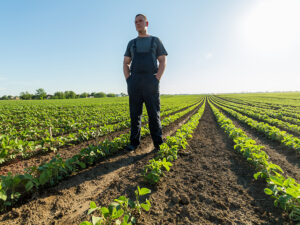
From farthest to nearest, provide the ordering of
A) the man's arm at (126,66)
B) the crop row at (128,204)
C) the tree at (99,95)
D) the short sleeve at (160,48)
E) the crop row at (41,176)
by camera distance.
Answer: the tree at (99,95)
the man's arm at (126,66)
the short sleeve at (160,48)
the crop row at (41,176)
the crop row at (128,204)

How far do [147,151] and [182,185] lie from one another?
70.8 inches

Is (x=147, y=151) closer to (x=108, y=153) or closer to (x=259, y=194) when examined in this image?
(x=108, y=153)

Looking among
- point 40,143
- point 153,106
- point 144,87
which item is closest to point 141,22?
point 144,87

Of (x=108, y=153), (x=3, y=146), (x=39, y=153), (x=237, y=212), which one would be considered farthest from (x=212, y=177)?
(x=39, y=153)

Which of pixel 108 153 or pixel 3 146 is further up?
pixel 3 146

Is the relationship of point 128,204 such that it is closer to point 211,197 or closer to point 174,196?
point 174,196

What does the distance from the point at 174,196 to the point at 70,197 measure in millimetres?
1560

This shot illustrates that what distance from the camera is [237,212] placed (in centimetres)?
194

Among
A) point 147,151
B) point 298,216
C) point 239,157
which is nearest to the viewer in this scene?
point 298,216

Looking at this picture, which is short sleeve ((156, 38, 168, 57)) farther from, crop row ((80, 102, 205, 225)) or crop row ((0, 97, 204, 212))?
crop row ((0, 97, 204, 212))

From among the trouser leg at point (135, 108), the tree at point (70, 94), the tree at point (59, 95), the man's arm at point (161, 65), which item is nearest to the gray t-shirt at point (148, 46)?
the man's arm at point (161, 65)

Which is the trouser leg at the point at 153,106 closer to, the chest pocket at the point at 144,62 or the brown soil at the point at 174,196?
the chest pocket at the point at 144,62

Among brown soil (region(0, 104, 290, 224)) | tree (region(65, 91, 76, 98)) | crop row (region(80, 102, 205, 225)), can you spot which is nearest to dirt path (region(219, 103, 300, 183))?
brown soil (region(0, 104, 290, 224))

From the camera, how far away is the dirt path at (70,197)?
1838mm
